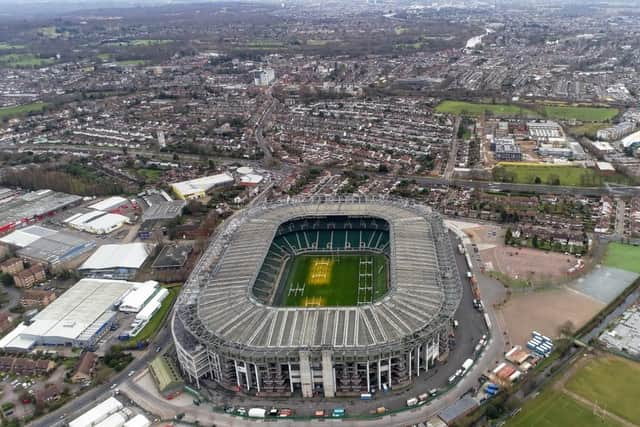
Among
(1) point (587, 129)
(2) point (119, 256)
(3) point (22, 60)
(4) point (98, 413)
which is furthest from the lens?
(3) point (22, 60)

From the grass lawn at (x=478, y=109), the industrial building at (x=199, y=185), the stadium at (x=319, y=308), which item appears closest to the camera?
the stadium at (x=319, y=308)

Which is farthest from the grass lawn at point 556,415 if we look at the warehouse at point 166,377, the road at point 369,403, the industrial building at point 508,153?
the industrial building at point 508,153

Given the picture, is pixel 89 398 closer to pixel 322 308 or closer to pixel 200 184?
pixel 322 308

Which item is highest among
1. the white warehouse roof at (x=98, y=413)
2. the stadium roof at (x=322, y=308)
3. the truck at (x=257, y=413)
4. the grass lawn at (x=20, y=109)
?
the stadium roof at (x=322, y=308)

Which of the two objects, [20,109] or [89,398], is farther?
[20,109]

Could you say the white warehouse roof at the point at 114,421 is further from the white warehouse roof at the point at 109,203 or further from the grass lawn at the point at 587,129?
the grass lawn at the point at 587,129

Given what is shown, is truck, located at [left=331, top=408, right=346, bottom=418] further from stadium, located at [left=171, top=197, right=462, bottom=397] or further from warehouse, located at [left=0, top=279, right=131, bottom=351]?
warehouse, located at [left=0, top=279, right=131, bottom=351]

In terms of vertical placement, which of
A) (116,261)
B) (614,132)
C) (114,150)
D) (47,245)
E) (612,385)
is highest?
(614,132)

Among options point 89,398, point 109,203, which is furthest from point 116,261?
point 89,398

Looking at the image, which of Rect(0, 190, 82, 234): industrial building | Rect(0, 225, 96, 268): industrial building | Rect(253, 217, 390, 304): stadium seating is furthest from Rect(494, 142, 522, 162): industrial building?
Rect(0, 190, 82, 234): industrial building
